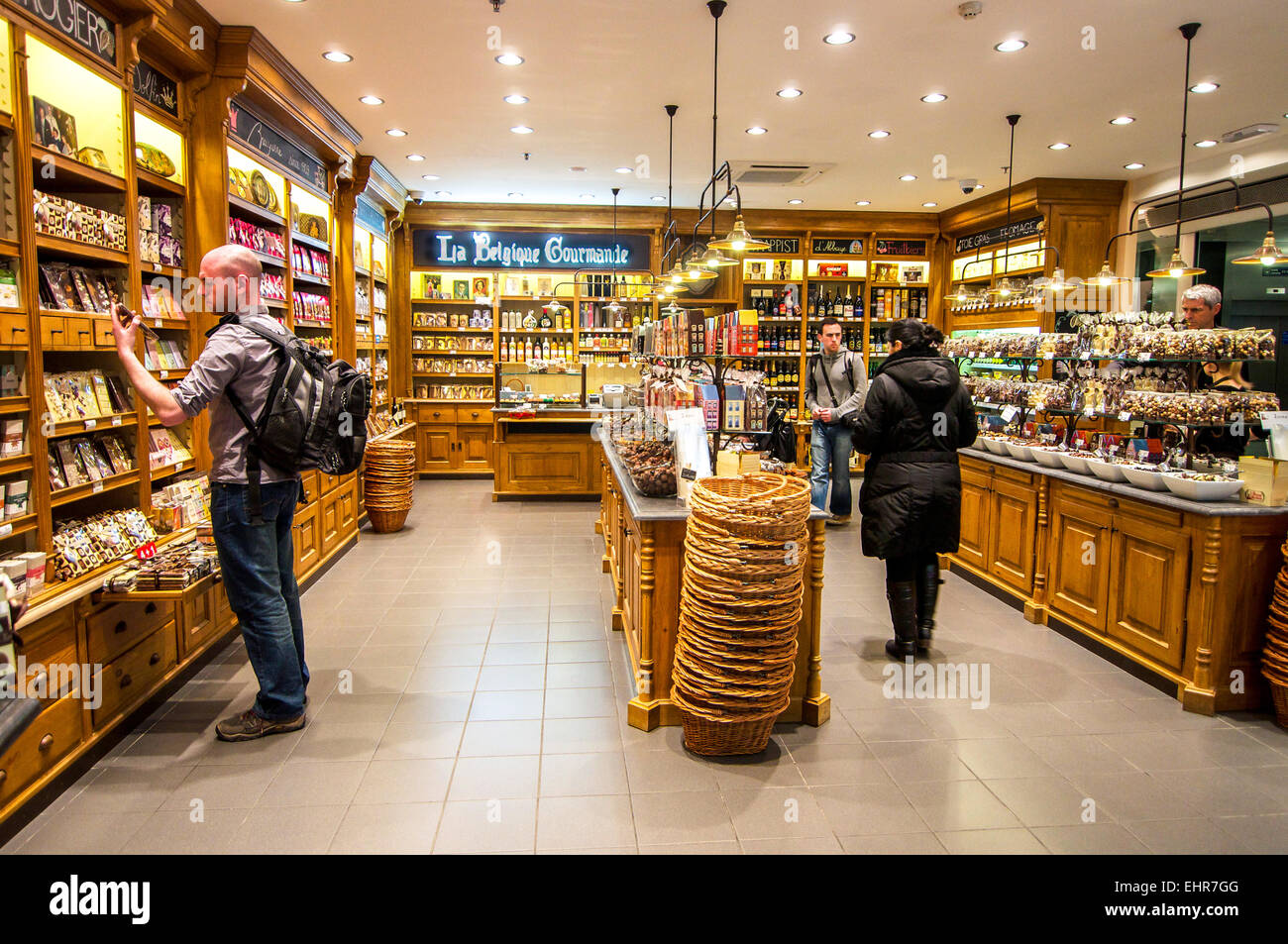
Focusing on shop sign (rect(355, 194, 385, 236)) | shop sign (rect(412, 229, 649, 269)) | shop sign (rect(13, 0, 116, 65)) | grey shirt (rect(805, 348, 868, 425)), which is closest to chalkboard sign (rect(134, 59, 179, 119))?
shop sign (rect(13, 0, 116, 65))

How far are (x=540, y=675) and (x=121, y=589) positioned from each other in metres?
1.87

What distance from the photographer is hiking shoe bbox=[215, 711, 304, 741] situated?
3.31 m

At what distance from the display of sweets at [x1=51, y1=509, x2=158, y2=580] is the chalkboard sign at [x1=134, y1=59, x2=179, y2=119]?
2.13m

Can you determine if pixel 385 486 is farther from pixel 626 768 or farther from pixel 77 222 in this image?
pixel 626 768

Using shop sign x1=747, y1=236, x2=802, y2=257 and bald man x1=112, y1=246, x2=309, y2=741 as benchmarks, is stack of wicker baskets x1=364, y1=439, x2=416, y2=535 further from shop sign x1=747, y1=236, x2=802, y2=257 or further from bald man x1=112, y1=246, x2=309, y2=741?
shop sign x1=747, y1=236, x2=802, y2=257

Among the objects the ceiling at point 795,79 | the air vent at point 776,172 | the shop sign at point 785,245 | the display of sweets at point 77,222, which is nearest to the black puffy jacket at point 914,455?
the ceiling at point 795,79

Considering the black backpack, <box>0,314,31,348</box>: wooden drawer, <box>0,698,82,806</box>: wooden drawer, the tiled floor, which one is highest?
<box>0,314,31,348</box>: wooden drawer

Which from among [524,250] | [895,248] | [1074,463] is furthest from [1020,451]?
[524,250]

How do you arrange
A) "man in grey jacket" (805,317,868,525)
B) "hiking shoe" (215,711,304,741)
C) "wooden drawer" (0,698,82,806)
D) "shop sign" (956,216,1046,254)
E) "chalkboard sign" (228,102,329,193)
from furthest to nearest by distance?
"shop sign" (956,216,1046,254) → "man in grey jacket" (805,317,868,525) → "chalkboard sign" (228,102,329,193) → "hiking shoe" (215,711,304,741) → "wooden drawer" (0,698,82,806)

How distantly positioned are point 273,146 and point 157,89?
1.27 meters

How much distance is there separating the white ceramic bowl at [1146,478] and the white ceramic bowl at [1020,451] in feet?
3.07

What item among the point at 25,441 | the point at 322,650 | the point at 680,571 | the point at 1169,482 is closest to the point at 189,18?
the point at 25,441
